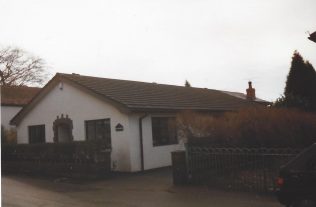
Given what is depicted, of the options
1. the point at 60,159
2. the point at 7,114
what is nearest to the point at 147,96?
the point at 60,159

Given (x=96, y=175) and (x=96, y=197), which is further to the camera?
(x=96, y=175)

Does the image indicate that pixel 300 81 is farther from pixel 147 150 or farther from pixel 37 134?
pixel 37 134

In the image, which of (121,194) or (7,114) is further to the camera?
(7,114)

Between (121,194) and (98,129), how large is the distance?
25.5 ft

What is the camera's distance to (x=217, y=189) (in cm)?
1250

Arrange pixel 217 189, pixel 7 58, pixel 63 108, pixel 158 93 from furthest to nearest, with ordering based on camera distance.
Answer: pixel 7 58
pixel 158 93
pixel 63 108
pixel 217 189

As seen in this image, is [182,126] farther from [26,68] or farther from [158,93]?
[26,68]

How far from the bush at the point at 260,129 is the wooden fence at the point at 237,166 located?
1.80 m

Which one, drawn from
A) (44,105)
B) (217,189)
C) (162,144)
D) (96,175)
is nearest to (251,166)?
(217,189)

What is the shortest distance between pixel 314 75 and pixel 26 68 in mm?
31671

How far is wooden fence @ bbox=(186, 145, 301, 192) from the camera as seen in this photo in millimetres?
11375

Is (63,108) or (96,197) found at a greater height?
(63,108)

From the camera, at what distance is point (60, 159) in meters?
18.0

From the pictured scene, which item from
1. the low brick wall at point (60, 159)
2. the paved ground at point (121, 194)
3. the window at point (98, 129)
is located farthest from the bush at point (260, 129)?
the window at point (98, 129)
